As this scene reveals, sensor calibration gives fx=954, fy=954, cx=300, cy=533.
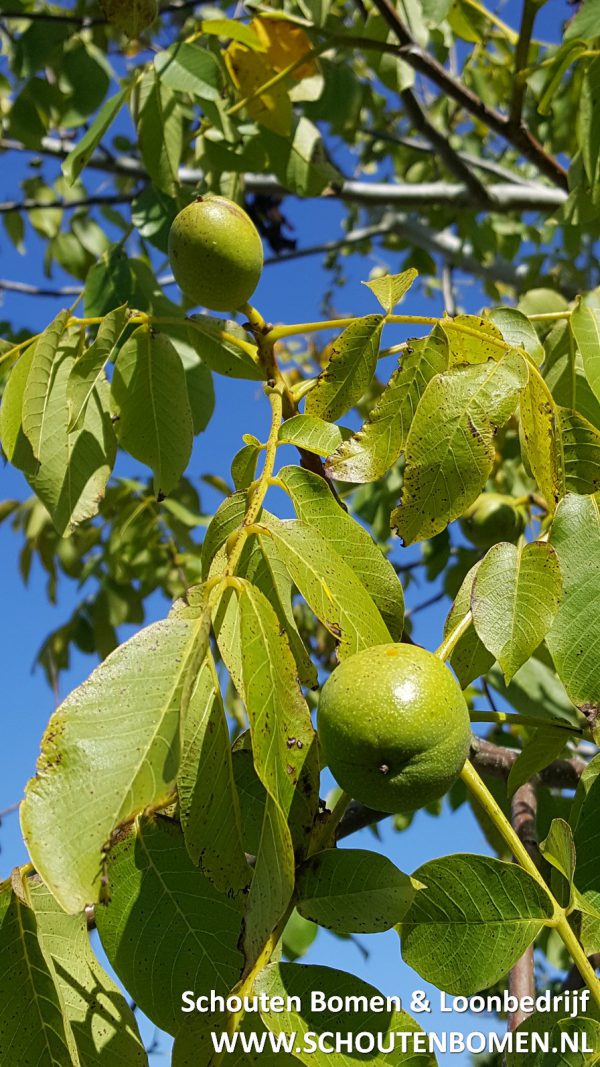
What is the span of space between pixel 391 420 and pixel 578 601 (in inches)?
15.6

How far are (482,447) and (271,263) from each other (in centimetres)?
419

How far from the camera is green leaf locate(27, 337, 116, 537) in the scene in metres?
1.71

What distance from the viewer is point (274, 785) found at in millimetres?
965

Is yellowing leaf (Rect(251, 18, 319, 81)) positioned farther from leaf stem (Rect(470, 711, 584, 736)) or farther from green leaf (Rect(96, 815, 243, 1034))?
green leaf (Rect(96, 815, 243, 1034))

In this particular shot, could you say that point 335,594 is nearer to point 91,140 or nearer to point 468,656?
point 468,656

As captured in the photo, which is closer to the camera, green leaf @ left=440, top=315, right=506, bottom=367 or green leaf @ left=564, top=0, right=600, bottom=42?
green leaf @ left=440, top=315, right=506, bottom=367

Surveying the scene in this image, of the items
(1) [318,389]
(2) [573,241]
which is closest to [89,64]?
(2) [573,241]

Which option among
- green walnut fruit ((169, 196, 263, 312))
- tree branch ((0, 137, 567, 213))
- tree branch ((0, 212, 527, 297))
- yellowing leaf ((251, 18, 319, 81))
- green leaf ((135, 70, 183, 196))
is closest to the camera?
green walnut fruit ((169, 196, 263, 312))

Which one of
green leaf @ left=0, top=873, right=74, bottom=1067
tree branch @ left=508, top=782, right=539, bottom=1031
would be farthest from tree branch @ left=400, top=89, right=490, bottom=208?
green leaf @ left=0, top=873, right=74, bottom=1067

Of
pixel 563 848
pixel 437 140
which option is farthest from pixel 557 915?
pixel 437 140

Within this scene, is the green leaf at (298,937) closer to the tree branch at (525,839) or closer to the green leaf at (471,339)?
the tree branch at (525,839)

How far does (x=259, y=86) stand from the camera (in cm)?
261

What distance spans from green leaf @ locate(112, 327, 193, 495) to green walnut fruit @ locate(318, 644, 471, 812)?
0.76 meters

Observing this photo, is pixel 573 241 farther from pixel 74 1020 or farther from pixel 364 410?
pixel 74 1020
